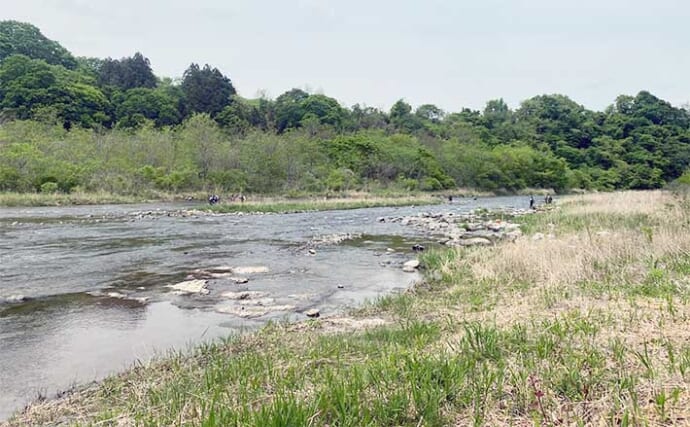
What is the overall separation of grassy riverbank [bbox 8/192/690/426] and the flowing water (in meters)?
1.27

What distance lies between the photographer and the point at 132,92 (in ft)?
262

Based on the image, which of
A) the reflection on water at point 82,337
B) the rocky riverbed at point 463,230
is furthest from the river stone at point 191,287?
the rocky riverbed at point 463,230

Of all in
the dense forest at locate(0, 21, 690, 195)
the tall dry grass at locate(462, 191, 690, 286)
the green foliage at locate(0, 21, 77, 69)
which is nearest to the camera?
the tall dry grass at locate(462, 191, 690, 286)

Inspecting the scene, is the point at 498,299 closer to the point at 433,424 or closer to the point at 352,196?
the point at 433,424

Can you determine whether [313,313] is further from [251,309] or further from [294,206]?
[294,206]

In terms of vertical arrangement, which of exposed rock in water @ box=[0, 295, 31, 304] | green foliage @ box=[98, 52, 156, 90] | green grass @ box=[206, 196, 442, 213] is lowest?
exposed rock in water @ box=[0, 295, 31, 304]

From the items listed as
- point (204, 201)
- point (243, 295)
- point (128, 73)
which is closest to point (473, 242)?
point (243, 295)

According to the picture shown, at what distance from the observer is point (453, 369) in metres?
4.23

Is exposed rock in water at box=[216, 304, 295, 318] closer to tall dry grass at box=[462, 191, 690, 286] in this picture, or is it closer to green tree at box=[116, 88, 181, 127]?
tall dry grass at box=[462, 191, 690, 286]

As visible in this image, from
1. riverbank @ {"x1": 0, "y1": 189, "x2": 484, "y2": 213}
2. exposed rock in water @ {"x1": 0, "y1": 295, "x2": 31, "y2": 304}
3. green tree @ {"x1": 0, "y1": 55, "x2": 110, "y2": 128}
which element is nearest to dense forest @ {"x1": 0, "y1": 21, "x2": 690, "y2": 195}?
green tree @ {"x1": 0, "y1": 55, "x2": 110, "y2": 128}

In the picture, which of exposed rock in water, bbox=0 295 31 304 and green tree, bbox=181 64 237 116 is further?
green tree, bbox=181 64 237 116

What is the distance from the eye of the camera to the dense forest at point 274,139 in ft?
158

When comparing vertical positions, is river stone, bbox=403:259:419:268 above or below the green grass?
below

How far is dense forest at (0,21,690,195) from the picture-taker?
48125mm
